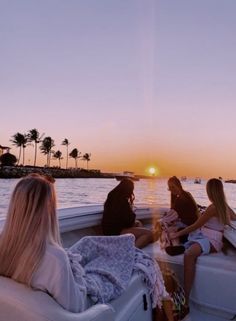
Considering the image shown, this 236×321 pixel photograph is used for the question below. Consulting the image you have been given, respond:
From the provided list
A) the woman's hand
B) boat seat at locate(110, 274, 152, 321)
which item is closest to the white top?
boat seat at locate(110, 274, 152, 321)

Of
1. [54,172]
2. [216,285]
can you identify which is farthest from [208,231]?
[54,172]

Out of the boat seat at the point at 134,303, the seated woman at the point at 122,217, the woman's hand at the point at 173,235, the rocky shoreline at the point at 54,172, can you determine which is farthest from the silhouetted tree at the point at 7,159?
the boat seat at the point at 134,303

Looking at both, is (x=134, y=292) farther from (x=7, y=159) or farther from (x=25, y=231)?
(x=7, y=159)

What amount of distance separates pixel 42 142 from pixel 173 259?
271 feet

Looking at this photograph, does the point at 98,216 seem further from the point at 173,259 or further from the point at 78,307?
the point at 78,307

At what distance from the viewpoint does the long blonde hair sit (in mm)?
1663

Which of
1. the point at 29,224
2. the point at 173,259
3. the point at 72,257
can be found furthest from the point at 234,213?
the point at 29,224

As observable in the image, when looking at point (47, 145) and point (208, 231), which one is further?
point (47, 145)

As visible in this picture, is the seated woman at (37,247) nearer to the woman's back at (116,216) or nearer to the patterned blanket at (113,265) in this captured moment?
the patterned blanket at (113,265)

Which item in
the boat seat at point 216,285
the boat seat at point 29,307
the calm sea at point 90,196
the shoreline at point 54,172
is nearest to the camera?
the boat seat at point 29,307

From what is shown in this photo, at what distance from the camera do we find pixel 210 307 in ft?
11.0

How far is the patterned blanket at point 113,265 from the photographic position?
2213mm

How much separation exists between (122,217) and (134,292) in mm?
2016

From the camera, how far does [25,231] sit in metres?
1.66
